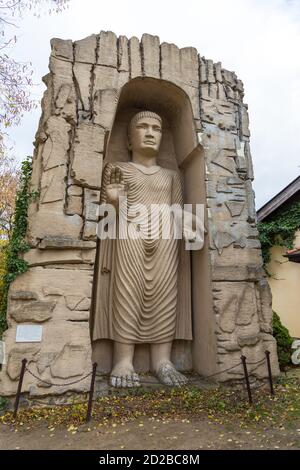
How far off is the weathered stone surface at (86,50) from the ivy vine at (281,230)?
5.66 metres

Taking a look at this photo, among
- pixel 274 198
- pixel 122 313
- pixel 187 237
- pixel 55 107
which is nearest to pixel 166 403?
pixel 122 313

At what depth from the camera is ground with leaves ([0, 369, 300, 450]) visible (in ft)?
8.43

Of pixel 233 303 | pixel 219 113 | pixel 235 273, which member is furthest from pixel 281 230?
pixel 233 303

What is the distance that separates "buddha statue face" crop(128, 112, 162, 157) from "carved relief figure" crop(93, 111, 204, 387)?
0.05 ft

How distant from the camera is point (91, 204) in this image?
381cm

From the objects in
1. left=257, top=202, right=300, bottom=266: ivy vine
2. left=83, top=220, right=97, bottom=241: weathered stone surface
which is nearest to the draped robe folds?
left=83, top=220, right=97, bottom=241: weathered stone surface

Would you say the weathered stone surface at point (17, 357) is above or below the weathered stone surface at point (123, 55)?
below

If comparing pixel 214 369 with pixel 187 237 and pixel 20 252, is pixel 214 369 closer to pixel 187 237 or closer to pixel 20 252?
pixel 187 237

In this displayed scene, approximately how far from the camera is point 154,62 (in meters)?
4.55

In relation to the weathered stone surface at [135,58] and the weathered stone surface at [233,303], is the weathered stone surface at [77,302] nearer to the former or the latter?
the weathered stone surface at [233,303]

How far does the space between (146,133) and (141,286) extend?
7.16 ft

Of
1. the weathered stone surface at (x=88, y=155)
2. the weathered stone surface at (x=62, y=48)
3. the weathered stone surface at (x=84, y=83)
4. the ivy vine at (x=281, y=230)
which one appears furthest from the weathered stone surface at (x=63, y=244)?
the ivy vine at (x=281, y=230)

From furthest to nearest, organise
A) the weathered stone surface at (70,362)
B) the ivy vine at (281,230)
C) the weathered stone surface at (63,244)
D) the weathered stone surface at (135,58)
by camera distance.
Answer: the ivy vine at (281,230) → the weathered stone surface at (135,58) → the weathered stone surface at (63,244) → the weathered stone surface at (70,362)

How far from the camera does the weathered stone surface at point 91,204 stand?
12.4ft
